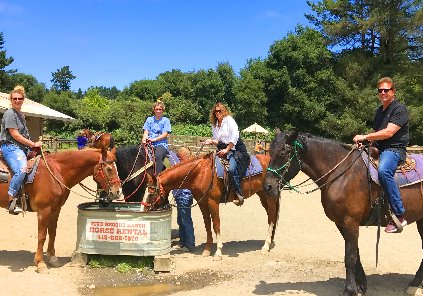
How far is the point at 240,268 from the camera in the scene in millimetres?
7133

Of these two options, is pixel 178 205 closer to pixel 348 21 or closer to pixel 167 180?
pixel 167 180

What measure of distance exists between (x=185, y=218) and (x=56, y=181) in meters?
2.73

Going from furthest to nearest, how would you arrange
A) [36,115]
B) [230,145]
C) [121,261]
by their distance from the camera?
[36,115]
[230,145]
[121,261]

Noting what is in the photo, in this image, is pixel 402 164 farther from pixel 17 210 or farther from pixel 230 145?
pixel 17 210

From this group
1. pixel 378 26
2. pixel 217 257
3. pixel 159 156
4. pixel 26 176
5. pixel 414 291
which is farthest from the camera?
pixel 378 26

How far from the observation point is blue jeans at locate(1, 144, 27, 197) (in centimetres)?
644

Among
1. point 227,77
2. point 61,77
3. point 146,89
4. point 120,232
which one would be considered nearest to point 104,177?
point 120,232

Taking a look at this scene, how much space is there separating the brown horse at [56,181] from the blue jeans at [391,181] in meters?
3.96

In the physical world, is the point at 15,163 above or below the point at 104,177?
above

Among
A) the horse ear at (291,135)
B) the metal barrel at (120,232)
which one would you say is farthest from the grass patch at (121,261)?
the horse ear at (291,135)

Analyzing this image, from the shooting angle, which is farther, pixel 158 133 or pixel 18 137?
pixel 158 133

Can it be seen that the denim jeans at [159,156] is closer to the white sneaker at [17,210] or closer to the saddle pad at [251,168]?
the saddle pad at [251,168]

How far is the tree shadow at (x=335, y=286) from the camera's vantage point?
5.86 metres

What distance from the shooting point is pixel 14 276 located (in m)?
6.34
